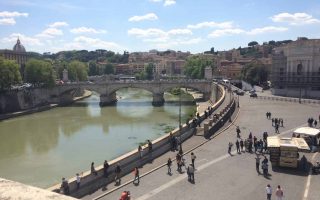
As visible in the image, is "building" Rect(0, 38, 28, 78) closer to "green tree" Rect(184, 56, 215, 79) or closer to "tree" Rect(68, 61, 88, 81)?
"tree" Rect(68, 61, 88, 81)

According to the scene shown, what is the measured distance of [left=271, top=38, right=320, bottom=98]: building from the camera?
178 ft

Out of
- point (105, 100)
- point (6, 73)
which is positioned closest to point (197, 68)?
point (105, 100)

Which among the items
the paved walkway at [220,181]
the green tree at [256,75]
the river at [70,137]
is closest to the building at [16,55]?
the river at [70,137]

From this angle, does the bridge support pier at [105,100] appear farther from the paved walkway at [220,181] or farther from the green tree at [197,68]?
the paved walkway at [220,181]

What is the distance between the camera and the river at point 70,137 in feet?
74.6

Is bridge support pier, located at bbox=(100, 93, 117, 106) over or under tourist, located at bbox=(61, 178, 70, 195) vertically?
under

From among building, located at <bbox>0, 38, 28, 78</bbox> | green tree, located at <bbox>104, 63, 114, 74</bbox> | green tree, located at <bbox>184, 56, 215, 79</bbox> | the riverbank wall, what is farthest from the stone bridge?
green tree, located at <bbox>104, 63, 114, 74</bbox>

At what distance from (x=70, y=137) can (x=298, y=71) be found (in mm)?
37362

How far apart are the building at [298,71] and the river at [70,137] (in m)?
17.3

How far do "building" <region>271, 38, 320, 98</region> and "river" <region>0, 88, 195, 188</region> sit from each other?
56.8 ft

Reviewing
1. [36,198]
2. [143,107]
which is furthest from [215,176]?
[143,107]

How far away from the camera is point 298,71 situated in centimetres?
5734

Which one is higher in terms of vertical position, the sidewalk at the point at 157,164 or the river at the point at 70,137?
the sidewalk at the point at 157,164

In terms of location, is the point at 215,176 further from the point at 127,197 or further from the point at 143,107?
the point at 143,107
